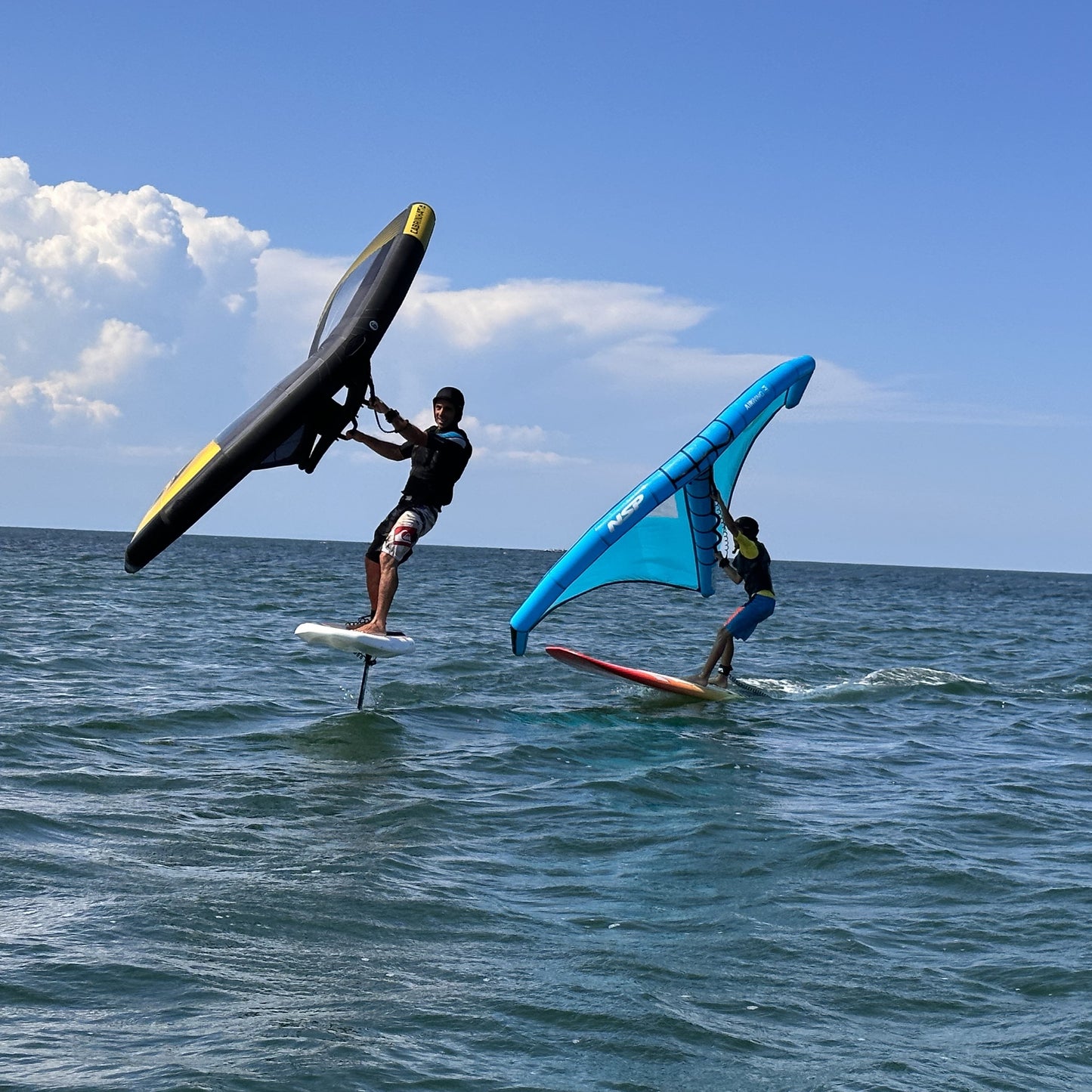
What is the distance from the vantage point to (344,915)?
694 cm

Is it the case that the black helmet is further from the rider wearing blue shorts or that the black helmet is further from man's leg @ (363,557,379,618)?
the rider wearing blue shorts

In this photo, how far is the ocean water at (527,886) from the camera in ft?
17.6

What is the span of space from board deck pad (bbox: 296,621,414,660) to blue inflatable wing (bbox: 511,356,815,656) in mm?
3297

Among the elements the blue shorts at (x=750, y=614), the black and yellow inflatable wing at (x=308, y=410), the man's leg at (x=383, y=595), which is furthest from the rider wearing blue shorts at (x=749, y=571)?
the black and yellow inflatable wing at (x=308, y=410)

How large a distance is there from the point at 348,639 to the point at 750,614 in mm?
7384

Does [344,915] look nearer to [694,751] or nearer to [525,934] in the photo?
[525,934]

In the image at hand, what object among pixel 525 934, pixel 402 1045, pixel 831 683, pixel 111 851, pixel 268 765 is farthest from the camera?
pixel 831 683

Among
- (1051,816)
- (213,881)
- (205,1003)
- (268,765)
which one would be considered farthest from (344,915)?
(1051,816)

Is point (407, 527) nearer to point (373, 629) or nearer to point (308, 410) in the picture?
point (373, 629)

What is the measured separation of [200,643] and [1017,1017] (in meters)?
16.2

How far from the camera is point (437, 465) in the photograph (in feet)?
33.1

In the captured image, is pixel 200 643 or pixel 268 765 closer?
pixel 268 765

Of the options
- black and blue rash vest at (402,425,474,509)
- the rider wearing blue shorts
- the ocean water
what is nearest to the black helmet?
black and blue rash vest at (402,425,474,509)

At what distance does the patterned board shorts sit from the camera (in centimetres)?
1023
